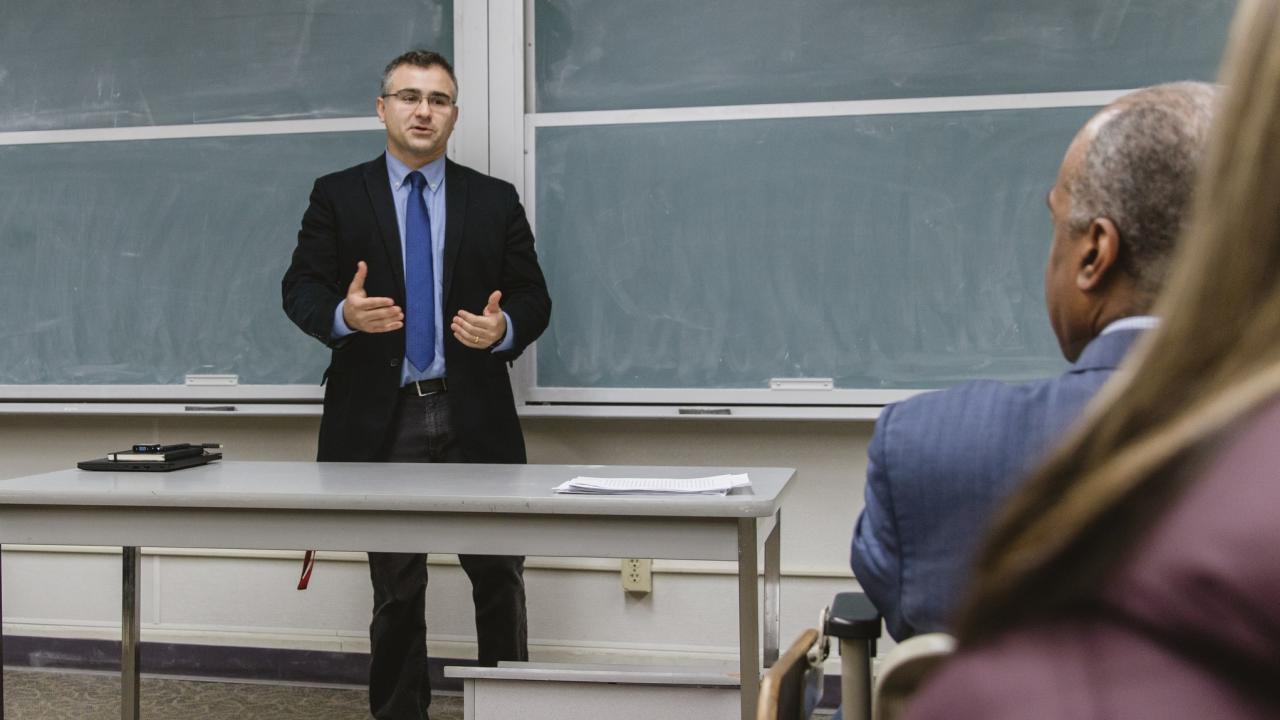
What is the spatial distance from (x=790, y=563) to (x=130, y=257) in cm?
221

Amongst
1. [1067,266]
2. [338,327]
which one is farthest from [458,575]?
[1067,266]

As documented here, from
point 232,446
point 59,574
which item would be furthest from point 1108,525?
point 59,574

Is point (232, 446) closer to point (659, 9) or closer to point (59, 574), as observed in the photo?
point (59, 574)

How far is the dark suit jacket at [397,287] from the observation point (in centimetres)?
285

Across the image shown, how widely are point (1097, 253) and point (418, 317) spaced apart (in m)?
2.03

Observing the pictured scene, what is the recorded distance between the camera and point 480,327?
2.61 metres

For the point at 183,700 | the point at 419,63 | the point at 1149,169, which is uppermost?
the point at 419,63

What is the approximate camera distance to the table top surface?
1890 mm

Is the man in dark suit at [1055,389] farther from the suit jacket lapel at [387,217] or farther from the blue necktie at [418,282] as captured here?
the suit jacket lapel at [387,217]

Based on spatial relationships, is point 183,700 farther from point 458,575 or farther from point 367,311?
point 367,311

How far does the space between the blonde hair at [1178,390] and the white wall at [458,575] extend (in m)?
2.89

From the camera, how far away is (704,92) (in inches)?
124

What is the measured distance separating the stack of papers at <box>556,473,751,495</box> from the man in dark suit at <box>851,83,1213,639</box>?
712 millimetres

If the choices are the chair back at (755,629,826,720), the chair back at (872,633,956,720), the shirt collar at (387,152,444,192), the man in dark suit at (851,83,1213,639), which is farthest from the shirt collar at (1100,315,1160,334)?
the shirt collar at (387,152,444,192)
